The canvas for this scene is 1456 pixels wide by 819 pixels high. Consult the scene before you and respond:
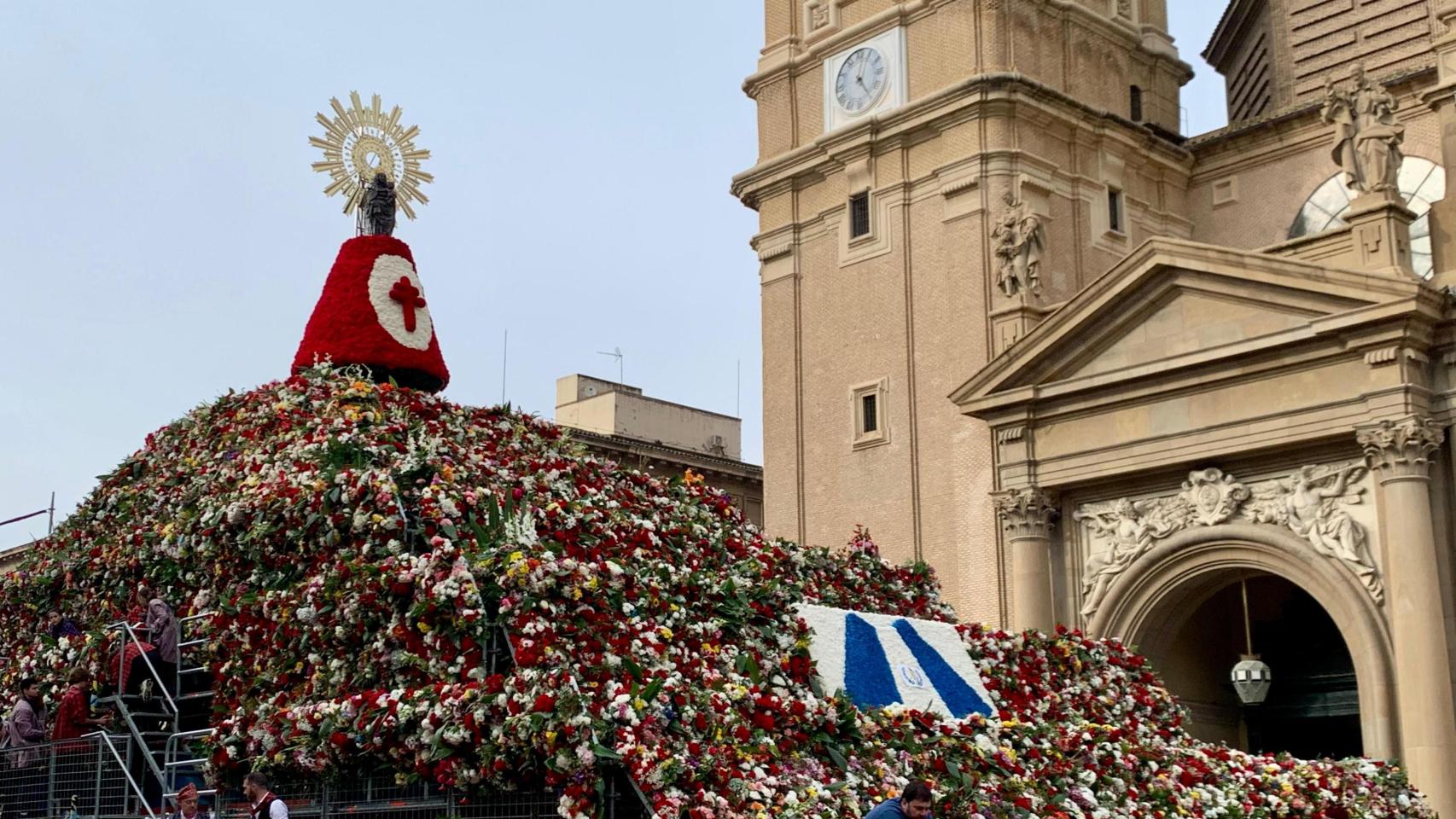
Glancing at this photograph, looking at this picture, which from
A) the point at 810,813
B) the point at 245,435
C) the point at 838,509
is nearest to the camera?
the point at 810,813

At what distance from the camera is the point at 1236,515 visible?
26656mm

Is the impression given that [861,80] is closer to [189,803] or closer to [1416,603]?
[1416,603]

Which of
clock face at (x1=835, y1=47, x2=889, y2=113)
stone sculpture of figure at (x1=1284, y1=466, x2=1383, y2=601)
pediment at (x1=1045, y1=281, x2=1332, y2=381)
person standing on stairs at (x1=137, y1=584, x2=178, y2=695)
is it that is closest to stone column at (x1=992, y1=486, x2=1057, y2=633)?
pediment at (x1=1045, y1=281, x2=1332, y2=381)

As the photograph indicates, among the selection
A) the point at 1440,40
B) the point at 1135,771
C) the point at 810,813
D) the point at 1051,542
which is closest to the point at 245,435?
the point at 810,813

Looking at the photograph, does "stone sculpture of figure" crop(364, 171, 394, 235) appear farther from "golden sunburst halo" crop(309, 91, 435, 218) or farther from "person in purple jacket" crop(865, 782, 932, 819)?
"person in purple jacket" crop(865, 782, 932, 819)

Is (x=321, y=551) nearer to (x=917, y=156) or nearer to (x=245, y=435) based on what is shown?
(x=245, y=435)

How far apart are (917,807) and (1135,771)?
23.0 ft

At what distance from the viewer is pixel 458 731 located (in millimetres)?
13344

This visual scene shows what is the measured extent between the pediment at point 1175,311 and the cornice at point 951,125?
7.48 metres

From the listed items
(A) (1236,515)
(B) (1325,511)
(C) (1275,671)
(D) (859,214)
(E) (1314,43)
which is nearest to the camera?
(B) (1325,511)

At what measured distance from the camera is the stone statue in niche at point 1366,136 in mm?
26109

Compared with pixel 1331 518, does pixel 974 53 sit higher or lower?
higher

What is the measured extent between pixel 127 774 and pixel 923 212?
75.0ft

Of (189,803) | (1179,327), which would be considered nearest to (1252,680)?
(1179,327)
